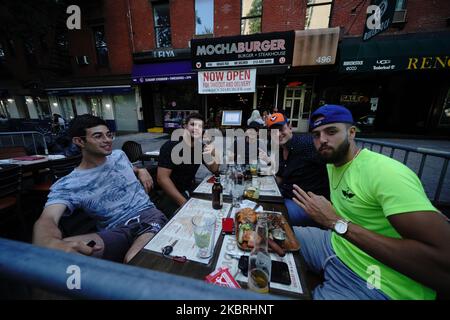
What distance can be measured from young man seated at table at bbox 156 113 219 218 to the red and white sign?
599 centimetres

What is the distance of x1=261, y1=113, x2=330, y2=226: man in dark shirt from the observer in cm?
247

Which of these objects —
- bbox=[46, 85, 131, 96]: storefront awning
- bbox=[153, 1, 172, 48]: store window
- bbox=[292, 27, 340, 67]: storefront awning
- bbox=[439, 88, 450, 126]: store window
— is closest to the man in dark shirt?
bbox=[292, 27, 340, 67]: storefront awning

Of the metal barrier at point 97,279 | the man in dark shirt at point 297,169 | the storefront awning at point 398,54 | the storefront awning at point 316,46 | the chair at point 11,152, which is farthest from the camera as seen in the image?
the storefront awning at point 316,46

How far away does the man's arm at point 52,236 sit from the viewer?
4.00 ft

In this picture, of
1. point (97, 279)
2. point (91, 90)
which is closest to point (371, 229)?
point (97, 279)

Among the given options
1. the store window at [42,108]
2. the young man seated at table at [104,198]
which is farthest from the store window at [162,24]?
the store window at [42,108]

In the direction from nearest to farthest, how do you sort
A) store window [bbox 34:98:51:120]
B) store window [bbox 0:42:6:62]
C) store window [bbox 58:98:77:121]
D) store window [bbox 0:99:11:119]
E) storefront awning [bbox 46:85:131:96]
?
storefront awning [bbox 46:85:131:96] → store window [bbox 58:98:77:121] → store window [bbox 0:42:6:62] → store window [bbox 34:98:51:120] → store window [bbox 0:99:11:119]

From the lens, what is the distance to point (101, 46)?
11.2 meters

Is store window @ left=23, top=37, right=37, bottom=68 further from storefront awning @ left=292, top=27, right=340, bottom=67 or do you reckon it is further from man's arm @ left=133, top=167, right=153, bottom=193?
man's arm @ left=133, top=167, right=153, bottom=193

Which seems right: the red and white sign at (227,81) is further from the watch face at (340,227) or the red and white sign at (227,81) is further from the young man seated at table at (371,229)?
the watch face at (340,227)

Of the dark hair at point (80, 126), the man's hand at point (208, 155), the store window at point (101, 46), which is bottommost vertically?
the man's hand at point (208, 155)

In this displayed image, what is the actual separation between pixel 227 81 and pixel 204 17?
4.22m

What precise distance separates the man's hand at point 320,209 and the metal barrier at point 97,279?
1.13 metres
